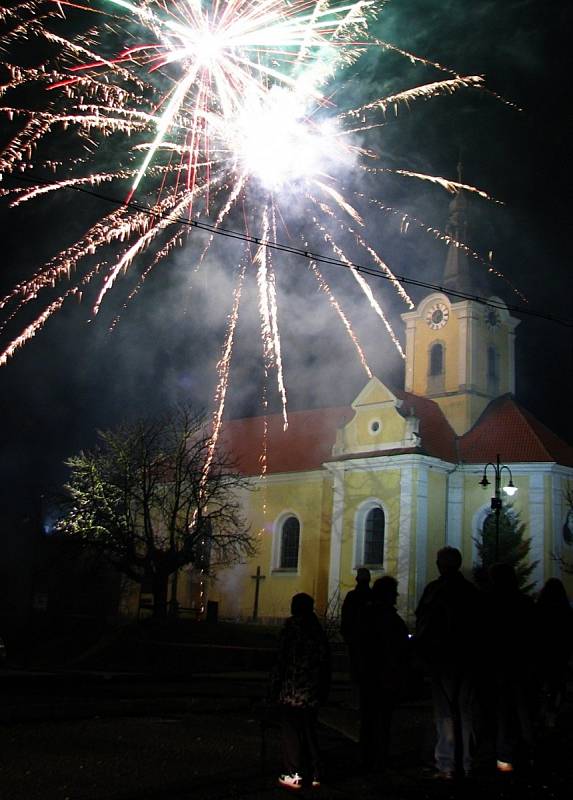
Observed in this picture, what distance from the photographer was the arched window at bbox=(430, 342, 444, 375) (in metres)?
39.9

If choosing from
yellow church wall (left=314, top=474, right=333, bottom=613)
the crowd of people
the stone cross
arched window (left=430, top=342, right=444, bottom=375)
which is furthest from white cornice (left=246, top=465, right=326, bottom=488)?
the crowd of people

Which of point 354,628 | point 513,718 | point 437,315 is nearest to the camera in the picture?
point 513,718

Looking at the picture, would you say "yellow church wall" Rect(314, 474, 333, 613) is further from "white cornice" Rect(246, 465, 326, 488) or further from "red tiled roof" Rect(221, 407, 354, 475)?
"red tiled roof" Rect(221, 407, 354, 475)

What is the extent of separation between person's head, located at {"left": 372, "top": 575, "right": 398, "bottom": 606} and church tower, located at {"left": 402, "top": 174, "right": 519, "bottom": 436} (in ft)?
99.4

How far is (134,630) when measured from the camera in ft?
93.2

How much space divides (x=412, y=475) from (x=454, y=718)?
90.1ft

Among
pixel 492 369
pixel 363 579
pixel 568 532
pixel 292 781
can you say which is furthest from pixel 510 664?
pixel 492 369

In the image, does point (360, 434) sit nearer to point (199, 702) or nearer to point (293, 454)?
point (293, 454)

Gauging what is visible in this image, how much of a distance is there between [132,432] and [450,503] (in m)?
13.5

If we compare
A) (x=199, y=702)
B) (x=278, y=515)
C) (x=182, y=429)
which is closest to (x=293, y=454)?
(x=278, y=515)

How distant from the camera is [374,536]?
3622 centimetres

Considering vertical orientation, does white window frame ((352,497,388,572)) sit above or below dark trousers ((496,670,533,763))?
→ above

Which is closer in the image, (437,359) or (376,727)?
(376,727)

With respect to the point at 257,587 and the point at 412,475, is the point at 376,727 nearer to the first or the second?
the point at 412,475
